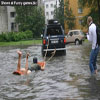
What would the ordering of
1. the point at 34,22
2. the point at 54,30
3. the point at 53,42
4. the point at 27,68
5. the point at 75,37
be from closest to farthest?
the point at 27,68 < the point at 53,42 < the point at 54,30 < the point at 75,37 < the point at 34,22

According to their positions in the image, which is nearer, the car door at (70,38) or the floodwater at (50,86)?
the floodwater at (50,86)

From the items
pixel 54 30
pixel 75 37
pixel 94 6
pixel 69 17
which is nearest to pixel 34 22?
pixel 69 17

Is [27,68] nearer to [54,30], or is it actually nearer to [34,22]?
[54,30]

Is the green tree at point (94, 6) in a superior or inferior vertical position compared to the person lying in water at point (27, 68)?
superior

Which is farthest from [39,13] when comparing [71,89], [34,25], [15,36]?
[71,89]

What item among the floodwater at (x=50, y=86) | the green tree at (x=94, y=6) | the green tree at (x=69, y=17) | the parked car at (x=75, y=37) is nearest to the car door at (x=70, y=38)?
the parked car at (x=75, y=37)

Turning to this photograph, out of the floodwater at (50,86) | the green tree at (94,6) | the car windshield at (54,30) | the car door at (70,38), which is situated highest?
the green tree at (94,6)

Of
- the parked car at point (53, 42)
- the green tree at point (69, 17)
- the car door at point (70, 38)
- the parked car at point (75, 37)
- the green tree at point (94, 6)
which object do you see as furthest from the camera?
the green tree at point (69, 17)

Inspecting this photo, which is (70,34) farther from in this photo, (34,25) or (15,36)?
(34,25)

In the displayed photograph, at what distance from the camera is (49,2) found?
128875 mm

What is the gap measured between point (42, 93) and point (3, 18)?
156ft

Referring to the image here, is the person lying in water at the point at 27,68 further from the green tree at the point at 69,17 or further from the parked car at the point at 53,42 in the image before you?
the green tree at the point at 69,17

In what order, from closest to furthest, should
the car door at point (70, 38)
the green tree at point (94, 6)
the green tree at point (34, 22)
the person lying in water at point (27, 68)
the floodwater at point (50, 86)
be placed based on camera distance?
1. the floodwater at point (50, 86)
2. the person lying in water at point (27, 68)
3. the car door at point (70, 38)
4. the green tree at point (94, 6)
5. the green tree at point (34, 22)

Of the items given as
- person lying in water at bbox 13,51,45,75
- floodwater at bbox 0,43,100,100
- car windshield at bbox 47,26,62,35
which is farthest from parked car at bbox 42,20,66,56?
floodwater at bbox 0,43,100,100
